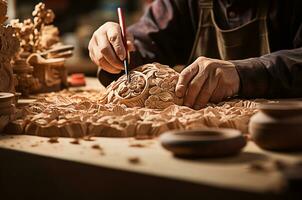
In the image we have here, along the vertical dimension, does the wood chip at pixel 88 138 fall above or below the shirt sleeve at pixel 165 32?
below

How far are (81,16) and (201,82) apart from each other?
338cm

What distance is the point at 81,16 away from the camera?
480 centimetres

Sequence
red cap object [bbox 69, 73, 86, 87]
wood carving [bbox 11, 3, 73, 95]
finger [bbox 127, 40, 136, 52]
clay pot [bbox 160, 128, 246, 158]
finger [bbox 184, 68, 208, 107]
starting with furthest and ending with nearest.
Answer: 1. red cap object [bbox 69, 73, 86, 87]
2. wood carving [bbox 11, 3, 73, 95]
3. finger [bbox 127, 40, 136, 52]
4. finger [bbox 184, 68, 208, 107]
5. clay pot [bbox 160, 128, 246, 158]

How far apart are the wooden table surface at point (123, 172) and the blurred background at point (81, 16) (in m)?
3.00

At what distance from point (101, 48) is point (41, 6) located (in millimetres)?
488

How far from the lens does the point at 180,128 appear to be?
132cm

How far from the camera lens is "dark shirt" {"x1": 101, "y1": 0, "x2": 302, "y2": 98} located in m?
1.73

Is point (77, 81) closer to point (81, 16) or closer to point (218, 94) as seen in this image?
point (218, 94)

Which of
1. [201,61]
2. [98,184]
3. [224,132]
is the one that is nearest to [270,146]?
[224,132]

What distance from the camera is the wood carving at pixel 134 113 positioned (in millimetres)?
1331

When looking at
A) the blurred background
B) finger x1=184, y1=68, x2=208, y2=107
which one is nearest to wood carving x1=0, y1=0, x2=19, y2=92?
finger x1=184, y1=68, x2=208, y2=107

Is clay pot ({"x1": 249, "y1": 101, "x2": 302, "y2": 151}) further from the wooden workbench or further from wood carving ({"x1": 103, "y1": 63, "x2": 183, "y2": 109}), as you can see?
wood carving ({"x1": 103, "y1": 63, "x2": 183, "y2": 109})

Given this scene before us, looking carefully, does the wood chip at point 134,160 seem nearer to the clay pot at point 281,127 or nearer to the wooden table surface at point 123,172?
the wooden table surface at point 123,172

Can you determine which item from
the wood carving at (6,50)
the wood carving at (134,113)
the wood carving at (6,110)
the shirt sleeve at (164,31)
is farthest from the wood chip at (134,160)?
the shirt sleeve at (164,31)
